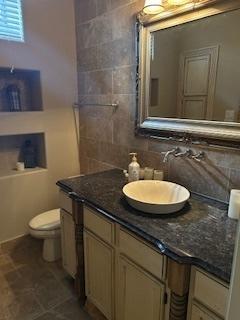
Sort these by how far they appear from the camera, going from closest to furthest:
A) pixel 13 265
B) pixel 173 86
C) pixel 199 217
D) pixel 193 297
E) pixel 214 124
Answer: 1. pixel 193 297
2. pixel 199 217
3. pixel 214 124
4. pixel 173 86
5. pixel 13 265

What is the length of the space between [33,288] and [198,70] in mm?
1959

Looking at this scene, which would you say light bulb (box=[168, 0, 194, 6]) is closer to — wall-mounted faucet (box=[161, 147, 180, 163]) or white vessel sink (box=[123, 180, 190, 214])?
wall-mounted faucet (box=[161, 147, 180, 163])

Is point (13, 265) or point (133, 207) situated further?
point (13, 265)

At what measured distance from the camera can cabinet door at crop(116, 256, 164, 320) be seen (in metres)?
1.10

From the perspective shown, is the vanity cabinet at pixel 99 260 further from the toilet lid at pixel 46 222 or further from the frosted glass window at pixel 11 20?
the frosted glass window at pixel 11 20

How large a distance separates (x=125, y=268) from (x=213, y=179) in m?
0.72

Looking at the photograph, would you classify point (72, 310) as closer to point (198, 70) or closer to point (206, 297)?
point (206, 297)

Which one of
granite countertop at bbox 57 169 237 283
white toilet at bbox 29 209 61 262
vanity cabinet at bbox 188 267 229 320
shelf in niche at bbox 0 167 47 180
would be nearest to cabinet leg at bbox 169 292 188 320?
vanity cabinet at bbox 188 267 229 320

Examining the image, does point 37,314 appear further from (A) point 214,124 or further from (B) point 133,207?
(A) point 214,124

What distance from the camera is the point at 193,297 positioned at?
0.96 meters

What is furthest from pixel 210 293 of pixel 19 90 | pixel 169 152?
pixel 19 90

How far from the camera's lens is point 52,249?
213cm

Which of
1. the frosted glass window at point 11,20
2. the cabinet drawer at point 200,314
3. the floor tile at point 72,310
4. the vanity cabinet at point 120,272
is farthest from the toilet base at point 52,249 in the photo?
the frosted glass window at point 11,20

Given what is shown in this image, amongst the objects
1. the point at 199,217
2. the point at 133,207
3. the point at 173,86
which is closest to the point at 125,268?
the point at 133,207
